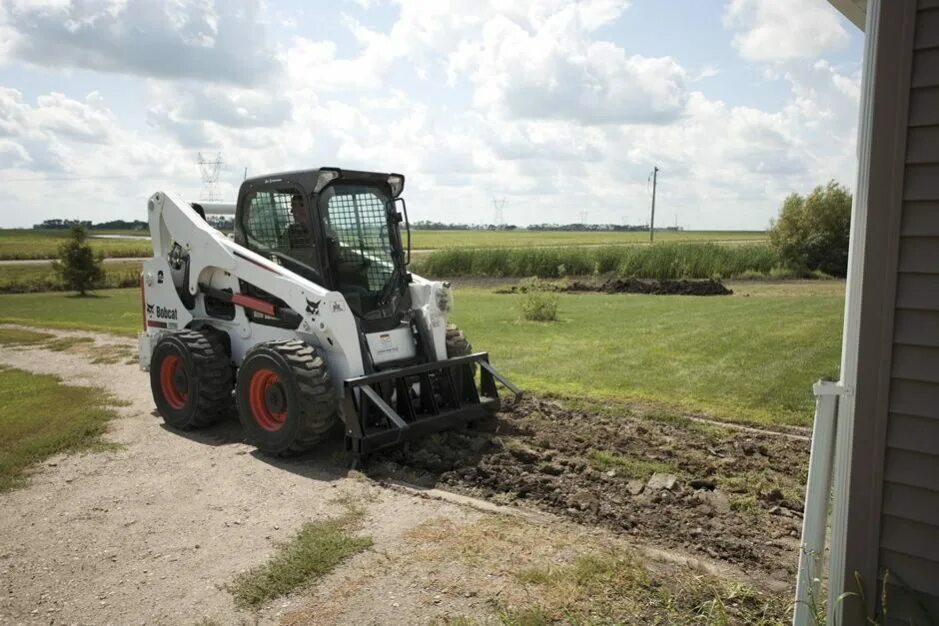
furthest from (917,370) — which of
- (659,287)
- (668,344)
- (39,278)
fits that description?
(39,278)

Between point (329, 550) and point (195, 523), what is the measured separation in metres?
1.27

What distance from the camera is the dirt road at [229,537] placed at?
4.04m

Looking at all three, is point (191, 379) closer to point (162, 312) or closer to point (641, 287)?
point (162, 312)

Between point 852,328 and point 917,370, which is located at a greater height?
point 852,328

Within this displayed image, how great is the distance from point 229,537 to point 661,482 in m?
3.33

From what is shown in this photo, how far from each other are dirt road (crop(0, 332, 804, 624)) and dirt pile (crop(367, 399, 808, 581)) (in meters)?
0.08

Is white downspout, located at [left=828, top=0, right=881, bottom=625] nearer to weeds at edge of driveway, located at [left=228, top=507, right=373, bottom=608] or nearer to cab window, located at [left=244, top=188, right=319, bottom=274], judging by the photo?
weeds at edge of driveway, located at [left=228, top=507, right=373, bottom=608]

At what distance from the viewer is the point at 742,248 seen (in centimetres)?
3022

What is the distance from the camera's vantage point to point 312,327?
261 inches

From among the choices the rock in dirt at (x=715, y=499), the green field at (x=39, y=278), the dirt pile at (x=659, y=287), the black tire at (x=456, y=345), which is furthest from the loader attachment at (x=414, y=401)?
the green field at (x=39, y=278)

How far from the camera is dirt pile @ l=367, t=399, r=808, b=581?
4.84 meters

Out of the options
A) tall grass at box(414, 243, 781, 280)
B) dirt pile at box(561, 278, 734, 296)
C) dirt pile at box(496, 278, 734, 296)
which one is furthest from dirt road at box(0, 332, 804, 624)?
tall grass at box(414, 243, 781, 280)

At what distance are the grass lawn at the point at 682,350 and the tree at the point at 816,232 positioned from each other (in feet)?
35.7

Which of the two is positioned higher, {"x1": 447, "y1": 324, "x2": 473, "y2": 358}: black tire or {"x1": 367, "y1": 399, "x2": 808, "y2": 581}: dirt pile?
{"x1": 447, "y1": 324, "x2": 473, "y2": 358}: black tire
